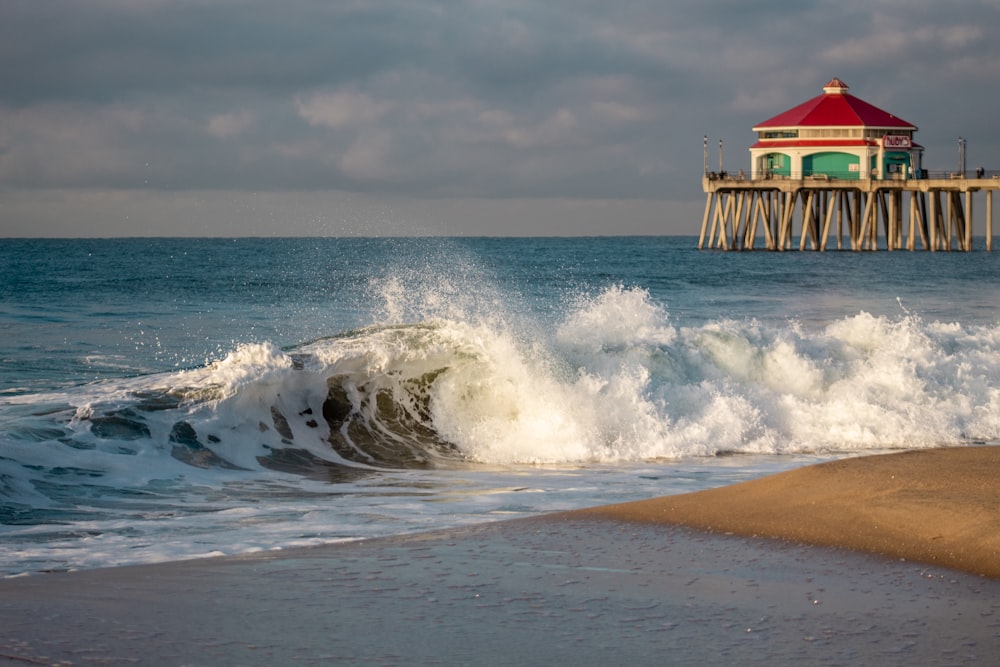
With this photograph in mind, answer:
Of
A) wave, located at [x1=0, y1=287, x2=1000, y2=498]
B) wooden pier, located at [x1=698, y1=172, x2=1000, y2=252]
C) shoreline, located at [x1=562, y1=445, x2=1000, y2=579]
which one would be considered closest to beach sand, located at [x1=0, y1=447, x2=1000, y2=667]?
shoreline, located at [x1=562, y1=445, x2=1000, y2=579]

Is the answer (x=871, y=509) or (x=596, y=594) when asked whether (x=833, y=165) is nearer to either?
(x=871, y=509)

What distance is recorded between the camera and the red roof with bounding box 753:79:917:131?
2045 inches

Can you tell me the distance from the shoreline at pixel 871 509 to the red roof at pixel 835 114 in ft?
152

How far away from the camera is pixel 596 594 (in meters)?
5.38

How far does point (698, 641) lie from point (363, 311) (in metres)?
20.3

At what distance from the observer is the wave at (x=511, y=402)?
10258 millimetres

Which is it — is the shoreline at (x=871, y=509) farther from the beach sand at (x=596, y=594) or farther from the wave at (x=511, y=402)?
the wave at (x=511, y=402)

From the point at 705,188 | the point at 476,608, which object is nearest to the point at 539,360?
the point at 476,608

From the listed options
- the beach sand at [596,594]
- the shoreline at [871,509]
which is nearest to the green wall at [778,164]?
the shoreline at [871,509]

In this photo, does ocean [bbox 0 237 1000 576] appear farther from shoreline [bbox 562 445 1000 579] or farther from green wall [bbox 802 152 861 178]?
green wall [bbox 802 152 861 178]

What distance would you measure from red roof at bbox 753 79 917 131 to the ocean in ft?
118

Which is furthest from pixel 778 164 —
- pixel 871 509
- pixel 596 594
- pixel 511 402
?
pixel 596 594

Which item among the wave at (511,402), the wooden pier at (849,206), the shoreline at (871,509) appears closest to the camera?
the shoreline at (871,509)

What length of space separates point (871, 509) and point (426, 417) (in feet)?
20.8
